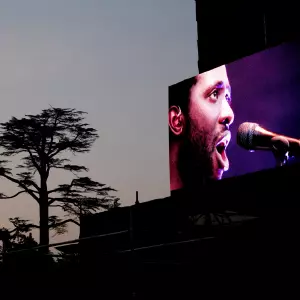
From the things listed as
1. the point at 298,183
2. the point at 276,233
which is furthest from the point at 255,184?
the point at 276,233

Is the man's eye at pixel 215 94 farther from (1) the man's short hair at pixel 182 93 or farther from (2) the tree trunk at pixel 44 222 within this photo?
(2) the tree trunk at pixel 44 222

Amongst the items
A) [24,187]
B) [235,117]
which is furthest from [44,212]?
[235,117]

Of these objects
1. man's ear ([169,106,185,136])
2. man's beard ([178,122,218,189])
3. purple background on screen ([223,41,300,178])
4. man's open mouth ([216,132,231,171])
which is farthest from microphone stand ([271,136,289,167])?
man's ear ([169,106,185,136])

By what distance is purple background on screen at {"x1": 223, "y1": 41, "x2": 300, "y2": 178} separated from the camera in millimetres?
15445

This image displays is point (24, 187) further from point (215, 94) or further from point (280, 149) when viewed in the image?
point (280, 149)

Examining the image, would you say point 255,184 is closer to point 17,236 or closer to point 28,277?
point 28,277

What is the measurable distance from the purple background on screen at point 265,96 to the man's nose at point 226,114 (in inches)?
6.5

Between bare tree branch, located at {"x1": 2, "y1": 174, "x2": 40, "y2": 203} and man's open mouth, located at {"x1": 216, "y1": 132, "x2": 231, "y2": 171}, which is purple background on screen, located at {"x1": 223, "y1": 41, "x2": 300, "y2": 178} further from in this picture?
bare tree branch, located at {"x1": 2, "y1": 174, "x2": 40, "y2": 203}

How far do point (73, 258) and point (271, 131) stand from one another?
20.5 feet

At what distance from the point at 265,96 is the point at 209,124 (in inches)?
84.9

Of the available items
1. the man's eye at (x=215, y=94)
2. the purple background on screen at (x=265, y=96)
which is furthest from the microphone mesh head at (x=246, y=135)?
the man's eye at (x=215, y=94)

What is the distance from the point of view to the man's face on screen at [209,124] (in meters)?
17.2

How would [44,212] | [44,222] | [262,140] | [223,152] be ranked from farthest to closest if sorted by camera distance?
[44,212], [44,222], [223,152], [262,140]

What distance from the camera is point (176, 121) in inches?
732
